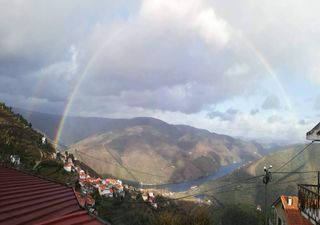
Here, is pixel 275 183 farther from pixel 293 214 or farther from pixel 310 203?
pixel 310 203

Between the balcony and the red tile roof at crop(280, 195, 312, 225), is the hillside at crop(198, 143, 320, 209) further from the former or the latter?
the balcony

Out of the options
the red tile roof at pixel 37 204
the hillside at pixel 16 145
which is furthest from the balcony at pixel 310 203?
the hillside at pixel 16 145

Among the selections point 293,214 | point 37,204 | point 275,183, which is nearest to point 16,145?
point 293,214

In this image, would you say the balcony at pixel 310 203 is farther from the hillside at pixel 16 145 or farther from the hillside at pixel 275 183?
the hillside at pixel 275 183

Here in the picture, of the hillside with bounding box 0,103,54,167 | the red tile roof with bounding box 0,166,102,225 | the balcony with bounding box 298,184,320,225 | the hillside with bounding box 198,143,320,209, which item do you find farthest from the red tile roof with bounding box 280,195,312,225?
the hillside with bounding box 198,143,320,209

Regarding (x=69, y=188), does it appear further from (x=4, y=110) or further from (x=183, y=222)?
(x=4, y=110)

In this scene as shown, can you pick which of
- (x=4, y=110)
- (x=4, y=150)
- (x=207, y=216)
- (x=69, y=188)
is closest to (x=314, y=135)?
(x=69, y=188)
